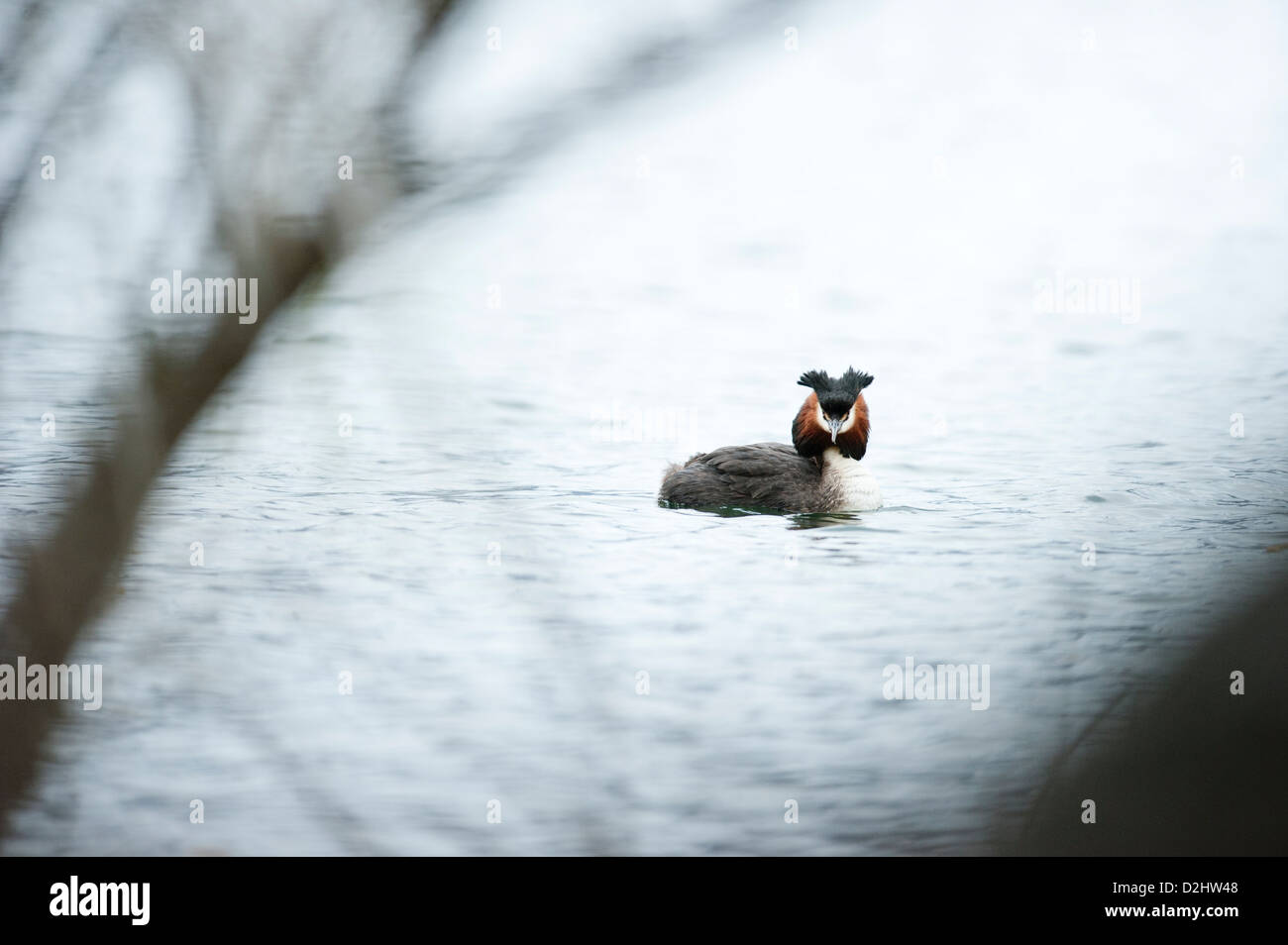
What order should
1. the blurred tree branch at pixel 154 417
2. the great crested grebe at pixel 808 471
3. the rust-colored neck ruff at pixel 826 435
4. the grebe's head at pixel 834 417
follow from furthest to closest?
the rust-colored neck ruff at pixel 826 435, the grebe's head at pixel 834 417, the great crested grebe at pixel 808 471, the blurred tree branch at pixel 154 417

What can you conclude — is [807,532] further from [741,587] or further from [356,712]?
[356,712]

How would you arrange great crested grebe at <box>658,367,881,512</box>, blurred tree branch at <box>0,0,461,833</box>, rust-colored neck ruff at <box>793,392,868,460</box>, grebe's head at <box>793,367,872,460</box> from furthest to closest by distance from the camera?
rust-colored neck ruff at <box>793,392,868,460</box>
grebe's head at <box>793,367,872,460</box>
great crested grebe at <box>658,367,881,512</box>
blurred tree branch at <box>0,0,461,833</box>

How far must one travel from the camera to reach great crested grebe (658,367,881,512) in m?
8.45

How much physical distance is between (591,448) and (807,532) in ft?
7.98

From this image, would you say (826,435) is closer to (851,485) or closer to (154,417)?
(851,485)

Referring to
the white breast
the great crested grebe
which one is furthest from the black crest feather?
the white breast

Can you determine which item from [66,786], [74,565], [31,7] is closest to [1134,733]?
[74,565]

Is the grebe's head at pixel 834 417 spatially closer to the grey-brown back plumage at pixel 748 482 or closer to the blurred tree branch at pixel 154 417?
the grey-brown back plumage at pixel 748 482

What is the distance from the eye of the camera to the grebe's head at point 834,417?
856 cm

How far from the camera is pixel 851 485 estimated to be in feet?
27.8

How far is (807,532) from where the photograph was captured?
26.4ft

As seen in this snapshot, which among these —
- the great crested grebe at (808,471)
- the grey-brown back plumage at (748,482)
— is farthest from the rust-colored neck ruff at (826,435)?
the grey-brown back plumage at (748,482)

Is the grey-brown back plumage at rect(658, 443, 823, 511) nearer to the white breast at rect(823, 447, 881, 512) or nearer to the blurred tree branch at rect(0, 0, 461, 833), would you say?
the white breast at rect(823, 447, 881, 512)

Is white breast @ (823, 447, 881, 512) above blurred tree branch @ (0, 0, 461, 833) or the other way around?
above
